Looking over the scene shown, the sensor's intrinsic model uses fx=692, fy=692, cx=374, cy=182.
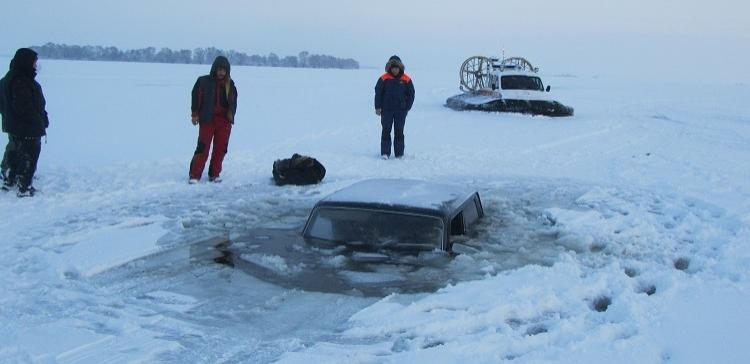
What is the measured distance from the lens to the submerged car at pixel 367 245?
4738 millimetres

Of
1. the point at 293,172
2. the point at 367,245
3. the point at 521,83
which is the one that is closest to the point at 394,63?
the point at 293,172

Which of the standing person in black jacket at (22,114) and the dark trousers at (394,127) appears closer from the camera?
the standing person in black jacket at (22,114)

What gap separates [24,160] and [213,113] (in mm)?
2193

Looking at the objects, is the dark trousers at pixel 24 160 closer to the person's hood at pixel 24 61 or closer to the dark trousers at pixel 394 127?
the person's hood at pixel 24 61

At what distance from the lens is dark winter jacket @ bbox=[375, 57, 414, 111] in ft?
35.6

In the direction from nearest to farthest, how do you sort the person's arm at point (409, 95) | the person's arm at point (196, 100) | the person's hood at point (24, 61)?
the person's hood at point (24, 61) < the person's arm at point (196, 100) < the person's arm at point (409, 95)

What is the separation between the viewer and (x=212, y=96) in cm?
852

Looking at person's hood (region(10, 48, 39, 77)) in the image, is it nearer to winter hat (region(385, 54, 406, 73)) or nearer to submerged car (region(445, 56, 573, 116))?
winter hat (region(385, 54, 406, 73))

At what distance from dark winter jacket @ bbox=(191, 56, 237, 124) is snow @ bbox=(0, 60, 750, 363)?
0.86 meters

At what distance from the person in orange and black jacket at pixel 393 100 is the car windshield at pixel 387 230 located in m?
5.56

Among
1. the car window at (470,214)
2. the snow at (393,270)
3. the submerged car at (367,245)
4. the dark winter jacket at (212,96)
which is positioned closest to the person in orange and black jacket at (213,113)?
the dark winter jacket at (212,96)

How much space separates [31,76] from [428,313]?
563cm

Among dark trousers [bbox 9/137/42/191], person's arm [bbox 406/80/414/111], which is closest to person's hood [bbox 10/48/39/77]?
dark trousers [bbox 9/137/42/191]

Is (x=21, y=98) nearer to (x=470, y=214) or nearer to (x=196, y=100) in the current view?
Result: (x=196, y=100)
